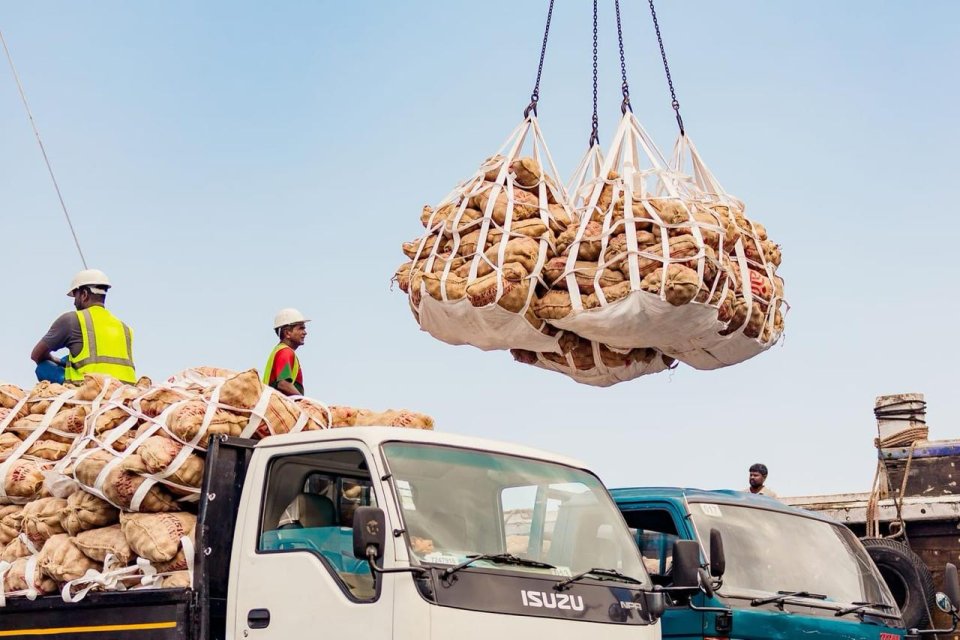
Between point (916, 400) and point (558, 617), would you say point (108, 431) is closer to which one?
point (558, 617)

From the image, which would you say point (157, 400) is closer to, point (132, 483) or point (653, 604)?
point (132, 483)

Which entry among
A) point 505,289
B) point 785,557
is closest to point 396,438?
point 505,289

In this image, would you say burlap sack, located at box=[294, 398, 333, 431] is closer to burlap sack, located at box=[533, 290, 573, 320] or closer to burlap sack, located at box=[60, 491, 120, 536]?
burlap sack, located at box=[60, 491, 120, 536]

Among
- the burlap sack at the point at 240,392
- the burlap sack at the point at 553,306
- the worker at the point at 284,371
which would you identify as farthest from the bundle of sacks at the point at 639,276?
the burlap sack at the point at 240,392

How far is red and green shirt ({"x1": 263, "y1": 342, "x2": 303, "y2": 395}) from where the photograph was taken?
312 inches

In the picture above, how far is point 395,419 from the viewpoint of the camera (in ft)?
21.2

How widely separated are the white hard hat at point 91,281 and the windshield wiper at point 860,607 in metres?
5.43

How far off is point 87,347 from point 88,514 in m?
2.54

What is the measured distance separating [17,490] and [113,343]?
202cm

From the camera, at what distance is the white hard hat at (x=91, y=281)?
872cm

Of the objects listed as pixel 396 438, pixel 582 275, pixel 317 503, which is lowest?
pixel 317 503

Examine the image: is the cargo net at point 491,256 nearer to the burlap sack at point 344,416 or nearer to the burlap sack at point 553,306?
the burlap sack at point 553,306

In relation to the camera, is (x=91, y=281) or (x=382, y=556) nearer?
(x=382, y=556)

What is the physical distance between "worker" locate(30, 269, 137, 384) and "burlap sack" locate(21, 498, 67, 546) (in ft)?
6.52
